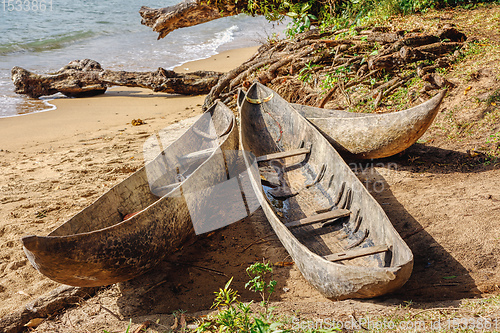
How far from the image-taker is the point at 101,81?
10.2m

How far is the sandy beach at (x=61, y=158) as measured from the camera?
3.90 m

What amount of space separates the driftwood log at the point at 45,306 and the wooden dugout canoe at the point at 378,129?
3.71 m

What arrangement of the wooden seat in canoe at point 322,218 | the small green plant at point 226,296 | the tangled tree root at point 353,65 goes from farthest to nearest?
the tangled tree root at point 353,65 < the wooden seat in canoe at point 322,218 < the small green plant at point 226,296

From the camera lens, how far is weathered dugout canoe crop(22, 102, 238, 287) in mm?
2699

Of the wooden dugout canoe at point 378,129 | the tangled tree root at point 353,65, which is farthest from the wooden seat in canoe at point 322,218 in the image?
the tangled tree root at point 353,65

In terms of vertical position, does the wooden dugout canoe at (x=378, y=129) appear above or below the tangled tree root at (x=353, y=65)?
below

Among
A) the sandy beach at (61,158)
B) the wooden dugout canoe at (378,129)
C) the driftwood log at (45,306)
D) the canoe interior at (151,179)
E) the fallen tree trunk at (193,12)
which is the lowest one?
the driftwood log at (45,306)

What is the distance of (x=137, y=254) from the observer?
3174 mm

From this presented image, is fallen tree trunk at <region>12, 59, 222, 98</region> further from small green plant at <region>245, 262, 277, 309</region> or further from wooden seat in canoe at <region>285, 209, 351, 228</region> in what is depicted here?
small green plant at <region>245, 262, 277, 309</region>

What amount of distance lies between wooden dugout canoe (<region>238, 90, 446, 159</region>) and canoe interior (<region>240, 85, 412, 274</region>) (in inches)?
15.2

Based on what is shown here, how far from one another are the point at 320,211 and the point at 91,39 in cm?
1719

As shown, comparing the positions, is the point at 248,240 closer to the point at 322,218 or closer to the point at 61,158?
the point at 322,218

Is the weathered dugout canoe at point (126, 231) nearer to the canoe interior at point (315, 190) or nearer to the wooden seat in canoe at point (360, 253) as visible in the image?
the canoe interior at point (315, 190)

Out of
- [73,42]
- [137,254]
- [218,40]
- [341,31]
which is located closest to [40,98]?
[73,42]
